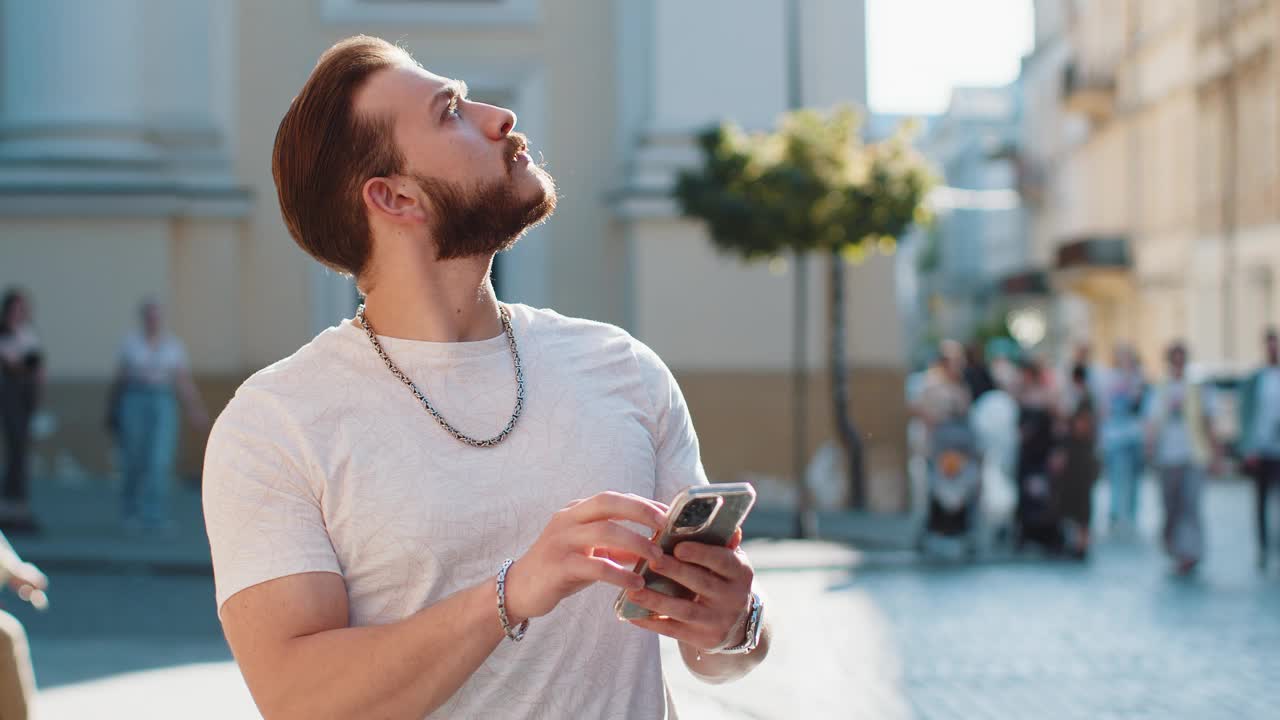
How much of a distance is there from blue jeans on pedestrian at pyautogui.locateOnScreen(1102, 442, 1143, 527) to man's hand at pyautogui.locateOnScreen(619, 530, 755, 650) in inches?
626

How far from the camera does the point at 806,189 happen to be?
1488 cm

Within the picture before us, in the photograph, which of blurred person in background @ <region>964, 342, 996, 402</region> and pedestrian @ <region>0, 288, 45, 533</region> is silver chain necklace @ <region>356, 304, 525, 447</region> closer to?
pedestrian @ <region>0, 288, 45, 533</region>

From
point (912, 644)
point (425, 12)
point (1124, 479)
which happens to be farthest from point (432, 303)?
point (425, 12)

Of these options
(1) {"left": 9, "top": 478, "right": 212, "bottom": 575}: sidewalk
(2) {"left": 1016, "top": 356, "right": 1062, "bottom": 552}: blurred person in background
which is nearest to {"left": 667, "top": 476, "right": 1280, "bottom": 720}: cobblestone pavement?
(2) {"left": 1016, "top": 356, "right": 1062, "bottom": 552}: blurred person in background

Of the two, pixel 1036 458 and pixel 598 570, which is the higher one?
pixel 598 570

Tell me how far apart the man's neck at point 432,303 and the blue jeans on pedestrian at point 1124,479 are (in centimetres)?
1575

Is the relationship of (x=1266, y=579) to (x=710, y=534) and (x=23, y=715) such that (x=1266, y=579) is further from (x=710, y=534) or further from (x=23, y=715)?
(x=710, y=534)

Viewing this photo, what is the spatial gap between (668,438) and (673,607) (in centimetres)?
48

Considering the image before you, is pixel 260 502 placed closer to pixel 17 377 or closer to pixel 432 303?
pixel 432 303

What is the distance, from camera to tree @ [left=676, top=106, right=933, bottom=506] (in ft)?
49.0

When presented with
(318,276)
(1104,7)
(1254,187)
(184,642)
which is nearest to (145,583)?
(184,642)

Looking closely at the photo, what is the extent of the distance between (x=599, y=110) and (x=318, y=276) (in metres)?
3.59

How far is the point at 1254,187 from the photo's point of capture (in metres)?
31.3

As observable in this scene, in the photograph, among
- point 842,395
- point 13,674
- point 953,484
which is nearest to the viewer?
point 13,674
